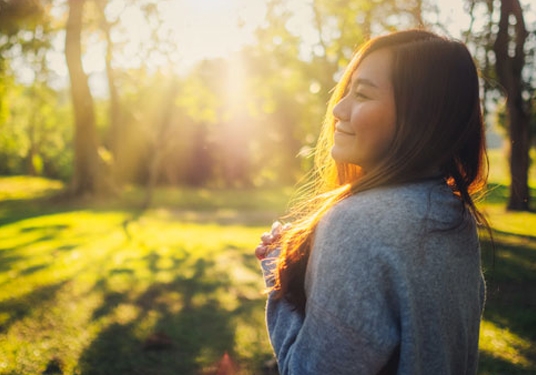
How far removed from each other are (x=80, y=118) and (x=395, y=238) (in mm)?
18565

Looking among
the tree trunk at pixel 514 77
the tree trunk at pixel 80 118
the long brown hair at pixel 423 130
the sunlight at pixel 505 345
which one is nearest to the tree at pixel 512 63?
the tree trunk at pixel 514 77

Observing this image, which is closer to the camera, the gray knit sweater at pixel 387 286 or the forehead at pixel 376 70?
the gray knit sweater at pixel 387 286

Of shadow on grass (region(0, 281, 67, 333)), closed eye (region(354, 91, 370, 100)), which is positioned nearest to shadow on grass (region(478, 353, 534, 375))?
closed eye (region(354, 91, 370, 100))

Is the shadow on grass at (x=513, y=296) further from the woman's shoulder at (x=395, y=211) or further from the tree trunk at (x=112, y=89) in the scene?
the tree trunk at (x=112, y=89)

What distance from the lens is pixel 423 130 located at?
1.43 meters

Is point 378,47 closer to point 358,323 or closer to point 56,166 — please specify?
point 358,323

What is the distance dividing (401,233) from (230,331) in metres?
3.86

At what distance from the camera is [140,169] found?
105 feet

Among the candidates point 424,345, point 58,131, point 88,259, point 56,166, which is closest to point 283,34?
point 88,259

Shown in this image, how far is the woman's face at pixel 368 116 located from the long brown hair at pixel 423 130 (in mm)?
32

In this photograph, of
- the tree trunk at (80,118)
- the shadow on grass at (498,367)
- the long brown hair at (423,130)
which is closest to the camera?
the long brown hair at (423,130)

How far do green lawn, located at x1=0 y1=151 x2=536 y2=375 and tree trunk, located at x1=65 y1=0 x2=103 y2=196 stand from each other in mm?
6833

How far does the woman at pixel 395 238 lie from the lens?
123 cm

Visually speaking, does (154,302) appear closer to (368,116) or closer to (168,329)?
(168,329)
